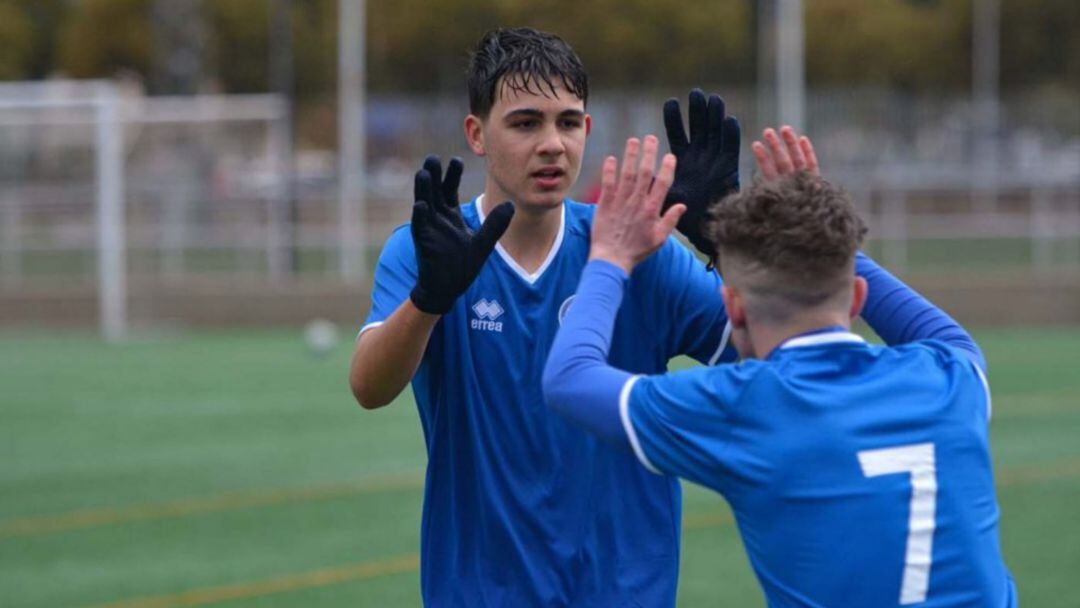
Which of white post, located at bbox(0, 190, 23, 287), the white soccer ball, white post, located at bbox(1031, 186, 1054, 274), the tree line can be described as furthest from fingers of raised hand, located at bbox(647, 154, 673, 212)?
the tree line

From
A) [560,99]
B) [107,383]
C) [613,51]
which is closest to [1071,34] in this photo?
[613,51]

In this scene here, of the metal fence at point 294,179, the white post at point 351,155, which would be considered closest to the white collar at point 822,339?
the metal fence at point 294,179

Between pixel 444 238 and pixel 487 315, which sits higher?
pixel 444 238

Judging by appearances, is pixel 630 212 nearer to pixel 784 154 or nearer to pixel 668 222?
Result: pixel 668 222

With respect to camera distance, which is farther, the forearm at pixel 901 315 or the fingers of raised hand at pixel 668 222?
the forearm at pixel 901 315

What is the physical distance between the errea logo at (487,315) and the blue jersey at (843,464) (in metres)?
1.02

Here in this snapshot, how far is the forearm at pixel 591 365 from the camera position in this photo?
3.12m

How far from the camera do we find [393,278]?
4102 millimetres

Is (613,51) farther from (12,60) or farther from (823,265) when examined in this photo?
(823,265)

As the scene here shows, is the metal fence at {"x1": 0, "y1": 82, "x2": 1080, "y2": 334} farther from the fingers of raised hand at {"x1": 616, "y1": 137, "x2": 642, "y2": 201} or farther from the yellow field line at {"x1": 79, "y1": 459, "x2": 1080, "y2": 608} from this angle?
the fingers of raised hand at {"x1": 616, "y1": 137, "x2": 642, "y2": 201}

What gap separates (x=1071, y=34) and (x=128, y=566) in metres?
42.3

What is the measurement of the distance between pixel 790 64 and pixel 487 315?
2215cm

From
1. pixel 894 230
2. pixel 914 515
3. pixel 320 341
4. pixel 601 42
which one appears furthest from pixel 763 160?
pixel 601 42

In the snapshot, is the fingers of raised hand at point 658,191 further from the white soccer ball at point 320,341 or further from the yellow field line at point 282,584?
the white soccer ball at point 320,341
